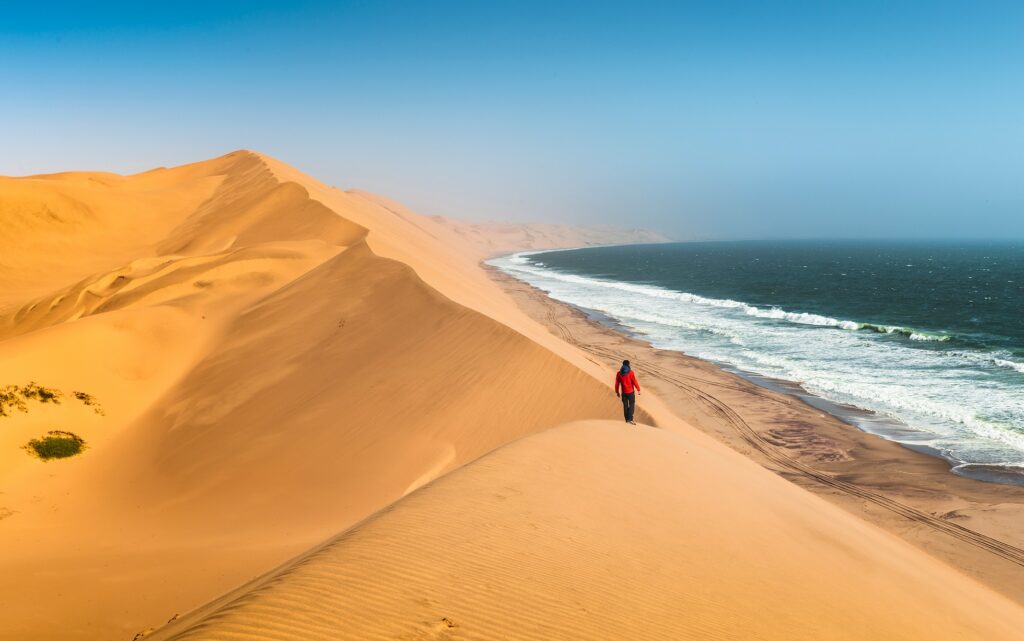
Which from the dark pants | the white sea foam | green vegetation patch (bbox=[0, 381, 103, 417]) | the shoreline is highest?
the dark pants

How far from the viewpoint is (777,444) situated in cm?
1529

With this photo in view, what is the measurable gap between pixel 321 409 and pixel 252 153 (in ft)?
199

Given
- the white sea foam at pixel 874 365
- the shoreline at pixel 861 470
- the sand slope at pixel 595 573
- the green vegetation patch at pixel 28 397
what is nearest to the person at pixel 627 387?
the sand slope at pixel 595 573

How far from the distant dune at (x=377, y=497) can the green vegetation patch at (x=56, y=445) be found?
21cm

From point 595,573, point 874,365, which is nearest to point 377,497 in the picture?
point 595,573

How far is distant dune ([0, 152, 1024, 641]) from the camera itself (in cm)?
436

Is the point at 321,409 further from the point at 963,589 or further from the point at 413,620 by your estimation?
the point at 963,589

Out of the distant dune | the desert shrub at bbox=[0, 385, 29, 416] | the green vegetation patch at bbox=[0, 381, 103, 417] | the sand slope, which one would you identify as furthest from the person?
the desert shrub at bbox=[0, 385, 29, 416]

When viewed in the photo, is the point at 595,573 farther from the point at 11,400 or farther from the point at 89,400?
the point at 89,400

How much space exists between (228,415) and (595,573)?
36.3ft

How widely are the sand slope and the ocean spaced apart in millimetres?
9030

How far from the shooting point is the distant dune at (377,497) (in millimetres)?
4355

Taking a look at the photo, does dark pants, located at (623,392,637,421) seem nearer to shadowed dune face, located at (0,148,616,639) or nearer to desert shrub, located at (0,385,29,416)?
shadowed dune face, located at (0,148,616,639)

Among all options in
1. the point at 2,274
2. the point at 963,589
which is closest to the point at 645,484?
the point at 963,589
